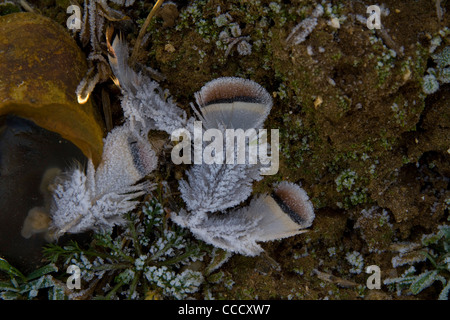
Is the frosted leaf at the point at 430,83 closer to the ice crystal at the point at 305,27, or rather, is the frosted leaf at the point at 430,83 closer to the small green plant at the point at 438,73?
the small green plant at the point at 438,73

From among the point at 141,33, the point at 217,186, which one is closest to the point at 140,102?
the point at 141,33

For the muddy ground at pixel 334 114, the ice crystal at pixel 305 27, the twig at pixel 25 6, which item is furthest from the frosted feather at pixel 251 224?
the twig at pixel 25 6

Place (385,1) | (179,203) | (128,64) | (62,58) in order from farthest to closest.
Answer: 1. (179,203)
2. (128,64)
3. (62,58)
4. (385,1)

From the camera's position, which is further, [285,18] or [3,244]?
[3,244]

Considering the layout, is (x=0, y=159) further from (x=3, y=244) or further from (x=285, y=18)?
(x=285, y=18)
